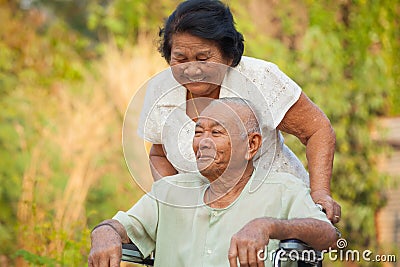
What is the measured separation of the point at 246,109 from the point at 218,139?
5.8 inches

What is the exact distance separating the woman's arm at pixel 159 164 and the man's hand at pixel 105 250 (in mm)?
592

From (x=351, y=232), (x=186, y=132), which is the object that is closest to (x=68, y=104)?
(x=351, y=232)

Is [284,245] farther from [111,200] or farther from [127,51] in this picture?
[127,51]

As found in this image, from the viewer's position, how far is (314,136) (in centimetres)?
325

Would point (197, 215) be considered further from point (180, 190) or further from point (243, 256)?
point (243, 256)

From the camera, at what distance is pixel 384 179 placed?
25.4 ft

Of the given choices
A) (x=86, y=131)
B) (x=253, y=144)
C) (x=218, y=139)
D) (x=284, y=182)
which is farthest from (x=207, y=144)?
(x=86, y=131)

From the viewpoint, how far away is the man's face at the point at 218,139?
2.81 metres

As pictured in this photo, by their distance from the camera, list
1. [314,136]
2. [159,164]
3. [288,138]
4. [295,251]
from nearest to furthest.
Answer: [295,251]
[314,136]
[159,164]
[288,138]

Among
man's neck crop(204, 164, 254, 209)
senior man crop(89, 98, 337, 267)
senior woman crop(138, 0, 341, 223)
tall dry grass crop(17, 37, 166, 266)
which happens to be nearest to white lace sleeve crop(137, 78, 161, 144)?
senior woman crop(138, 0, 341, 223)

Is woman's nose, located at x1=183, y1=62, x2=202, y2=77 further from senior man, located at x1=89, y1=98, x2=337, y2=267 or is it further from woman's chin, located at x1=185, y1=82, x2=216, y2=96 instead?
senior man, located at x1=89, y1=98, x2=337, y2=267

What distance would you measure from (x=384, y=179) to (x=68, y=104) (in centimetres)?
311

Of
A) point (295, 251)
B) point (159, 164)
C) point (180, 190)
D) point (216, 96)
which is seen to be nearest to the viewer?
point (295, 251)

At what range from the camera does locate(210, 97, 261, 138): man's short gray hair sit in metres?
2.86
